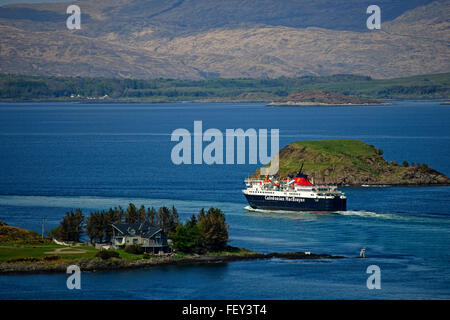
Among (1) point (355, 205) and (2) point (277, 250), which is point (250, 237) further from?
(1) point (355, 205)

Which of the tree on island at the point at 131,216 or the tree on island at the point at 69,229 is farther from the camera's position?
the tree on island at the point at 131,216

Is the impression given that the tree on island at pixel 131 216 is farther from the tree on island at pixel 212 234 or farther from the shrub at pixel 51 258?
the shrub at pixel 51 258

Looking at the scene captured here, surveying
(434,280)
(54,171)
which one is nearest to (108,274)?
(434,280)

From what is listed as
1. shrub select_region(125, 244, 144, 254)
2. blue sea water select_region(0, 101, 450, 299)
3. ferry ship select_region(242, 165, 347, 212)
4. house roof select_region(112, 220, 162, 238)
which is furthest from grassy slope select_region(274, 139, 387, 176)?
shrub select_region(125, 244, 144, 254)

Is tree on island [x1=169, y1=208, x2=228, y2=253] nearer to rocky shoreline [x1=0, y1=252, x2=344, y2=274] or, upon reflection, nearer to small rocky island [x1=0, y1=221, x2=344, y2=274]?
small rocky island [x1=0, y1=221, x2=344, y2=274]

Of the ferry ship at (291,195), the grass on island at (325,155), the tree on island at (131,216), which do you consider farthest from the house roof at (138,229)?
the grass on island at (325,155)

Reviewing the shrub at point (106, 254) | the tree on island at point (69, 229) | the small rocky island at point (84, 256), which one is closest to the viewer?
the small rocky island at point (84, 256)
